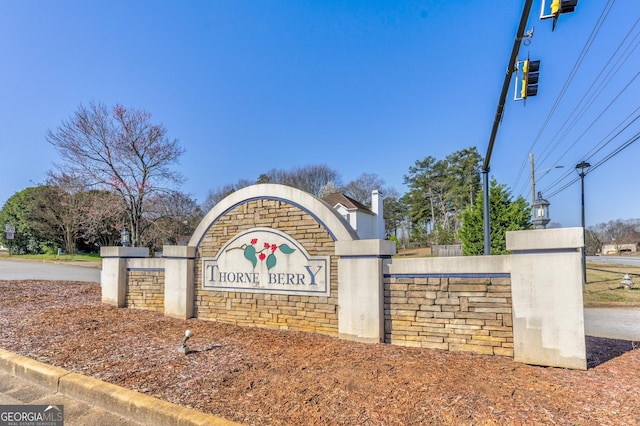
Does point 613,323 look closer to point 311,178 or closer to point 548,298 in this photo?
point 548,298

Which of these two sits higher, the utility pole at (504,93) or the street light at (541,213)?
the utility pole at (504,93)

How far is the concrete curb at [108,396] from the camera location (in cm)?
303

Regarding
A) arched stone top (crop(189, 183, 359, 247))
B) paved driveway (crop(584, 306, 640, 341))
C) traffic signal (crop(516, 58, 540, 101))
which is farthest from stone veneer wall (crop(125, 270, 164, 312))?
paved driveway (crop(584, 306, 640, 341))

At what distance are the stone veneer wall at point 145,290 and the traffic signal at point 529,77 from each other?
8.60 m

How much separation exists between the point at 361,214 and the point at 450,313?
22.9 meters

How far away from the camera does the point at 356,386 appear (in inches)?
139

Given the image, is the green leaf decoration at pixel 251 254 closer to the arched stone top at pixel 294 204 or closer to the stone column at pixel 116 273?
the arched stone top at pixel 294 204

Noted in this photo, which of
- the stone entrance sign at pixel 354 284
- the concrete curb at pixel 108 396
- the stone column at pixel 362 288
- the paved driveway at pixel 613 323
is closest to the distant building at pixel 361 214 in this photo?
the paved driveway at pixel 613 323

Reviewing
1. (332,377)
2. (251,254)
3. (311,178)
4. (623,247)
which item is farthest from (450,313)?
→ (623,247)

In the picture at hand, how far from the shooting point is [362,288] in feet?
17.8

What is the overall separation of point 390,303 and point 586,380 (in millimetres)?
2450

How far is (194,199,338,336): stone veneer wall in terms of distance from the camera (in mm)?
5867

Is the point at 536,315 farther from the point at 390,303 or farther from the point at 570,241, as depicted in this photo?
the point at 390,303

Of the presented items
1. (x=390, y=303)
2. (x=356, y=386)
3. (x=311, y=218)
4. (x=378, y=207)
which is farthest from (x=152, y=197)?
(x=378, y=207)
